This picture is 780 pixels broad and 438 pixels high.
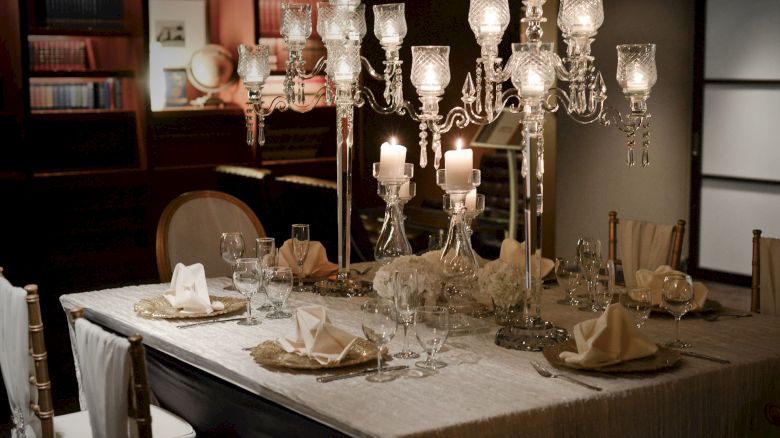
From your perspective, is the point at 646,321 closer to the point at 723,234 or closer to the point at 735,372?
the point at 735,372

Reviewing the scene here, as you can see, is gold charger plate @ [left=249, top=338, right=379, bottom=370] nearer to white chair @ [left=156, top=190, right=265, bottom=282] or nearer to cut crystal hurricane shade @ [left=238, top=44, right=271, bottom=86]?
cut crystal hurricane shade @ [left=238, top=44, right=271, bottom=86]

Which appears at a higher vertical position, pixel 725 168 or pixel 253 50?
pixel 253 50

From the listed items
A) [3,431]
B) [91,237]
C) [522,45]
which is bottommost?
[3,431]

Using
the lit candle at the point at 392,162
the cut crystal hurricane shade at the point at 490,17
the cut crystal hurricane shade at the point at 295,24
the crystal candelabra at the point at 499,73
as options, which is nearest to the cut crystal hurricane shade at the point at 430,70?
the crystal candelabra at the point at 499,73

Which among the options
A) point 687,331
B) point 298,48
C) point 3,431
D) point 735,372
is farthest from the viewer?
point 3,431

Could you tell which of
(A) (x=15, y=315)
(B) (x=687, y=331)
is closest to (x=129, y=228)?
(A) (x=15, y=315)

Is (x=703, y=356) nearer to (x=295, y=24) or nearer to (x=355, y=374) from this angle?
(x=355, y=374)

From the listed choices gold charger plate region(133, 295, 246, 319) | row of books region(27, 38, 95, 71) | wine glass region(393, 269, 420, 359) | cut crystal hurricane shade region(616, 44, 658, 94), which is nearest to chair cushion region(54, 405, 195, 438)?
gold charger plate region(133, 295, 246, 319)

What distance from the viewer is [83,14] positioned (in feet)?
21.4

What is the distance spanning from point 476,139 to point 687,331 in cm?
421

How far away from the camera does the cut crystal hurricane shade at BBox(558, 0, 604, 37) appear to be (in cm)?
265

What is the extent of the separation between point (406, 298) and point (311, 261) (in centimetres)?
109

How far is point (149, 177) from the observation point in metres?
6.73

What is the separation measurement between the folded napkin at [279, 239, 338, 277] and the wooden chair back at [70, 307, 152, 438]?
1264mm
